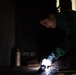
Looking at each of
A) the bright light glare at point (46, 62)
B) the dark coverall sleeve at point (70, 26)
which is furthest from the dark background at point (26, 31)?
the dark coverall sleeve at point (70, 26)

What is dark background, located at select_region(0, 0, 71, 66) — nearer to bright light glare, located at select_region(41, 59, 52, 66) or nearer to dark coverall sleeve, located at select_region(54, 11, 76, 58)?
bright light glare, located at select_region(41, 59, 52, 66)

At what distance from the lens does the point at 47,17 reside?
13.7 ft

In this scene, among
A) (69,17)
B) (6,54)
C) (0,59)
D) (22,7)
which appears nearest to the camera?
(69,17)

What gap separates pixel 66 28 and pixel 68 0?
2117 mm

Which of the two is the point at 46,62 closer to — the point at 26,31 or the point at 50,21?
the point at 50,21

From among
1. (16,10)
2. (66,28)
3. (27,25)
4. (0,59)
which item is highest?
(16,10)

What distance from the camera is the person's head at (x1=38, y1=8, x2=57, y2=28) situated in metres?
4.16

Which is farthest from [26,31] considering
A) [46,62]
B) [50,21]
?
[50,21]

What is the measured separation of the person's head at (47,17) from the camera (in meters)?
4.16

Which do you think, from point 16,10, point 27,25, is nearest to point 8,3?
point 16,10

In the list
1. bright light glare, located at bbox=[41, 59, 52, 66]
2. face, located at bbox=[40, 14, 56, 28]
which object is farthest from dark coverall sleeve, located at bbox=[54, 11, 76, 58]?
bright light glare, located at bbox=[41, 59, 52, 66]

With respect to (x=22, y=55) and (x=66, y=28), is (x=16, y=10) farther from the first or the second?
(x=66, y=28)

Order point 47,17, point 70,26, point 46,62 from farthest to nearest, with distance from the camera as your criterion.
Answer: point 46,62
point 70,26
point 47,17

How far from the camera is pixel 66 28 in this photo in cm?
430
